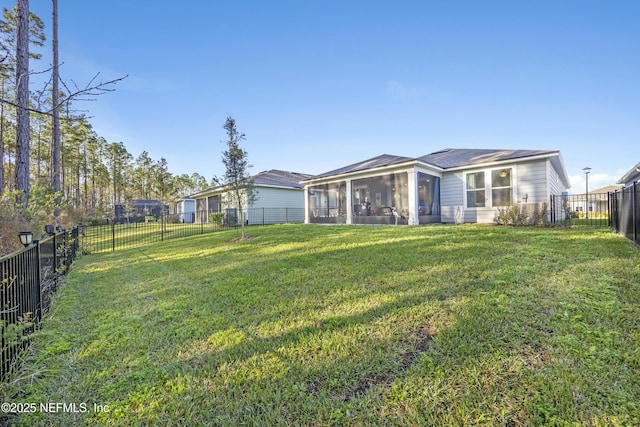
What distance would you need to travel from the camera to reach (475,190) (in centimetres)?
1148

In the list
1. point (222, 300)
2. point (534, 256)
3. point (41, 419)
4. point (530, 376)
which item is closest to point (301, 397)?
point (530, 376)

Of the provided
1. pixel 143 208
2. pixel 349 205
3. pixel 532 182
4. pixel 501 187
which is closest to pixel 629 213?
pixel 532 182

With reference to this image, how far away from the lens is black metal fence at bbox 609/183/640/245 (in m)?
4.80

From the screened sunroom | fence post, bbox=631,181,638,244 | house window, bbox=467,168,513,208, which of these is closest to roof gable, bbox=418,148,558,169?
house window, bbox=467,168,513,208

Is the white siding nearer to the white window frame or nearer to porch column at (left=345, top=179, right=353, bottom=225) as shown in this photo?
the white window frame

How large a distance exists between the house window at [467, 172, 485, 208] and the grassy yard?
23.5 ft

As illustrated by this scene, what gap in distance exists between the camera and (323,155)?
67.9 feet

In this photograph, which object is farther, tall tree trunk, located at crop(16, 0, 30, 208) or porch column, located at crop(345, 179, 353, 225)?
porch column, located at crop(345, 179, 353, 225)

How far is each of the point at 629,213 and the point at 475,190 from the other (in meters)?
6.27

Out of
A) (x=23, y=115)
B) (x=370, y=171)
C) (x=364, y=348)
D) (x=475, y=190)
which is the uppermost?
(x=23, y=115)

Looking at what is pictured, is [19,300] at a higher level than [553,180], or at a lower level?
lower

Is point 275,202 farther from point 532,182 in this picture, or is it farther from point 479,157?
point 532,182

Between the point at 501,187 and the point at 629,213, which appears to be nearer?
the point at 629,213

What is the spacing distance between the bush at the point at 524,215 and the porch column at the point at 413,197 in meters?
2.99
